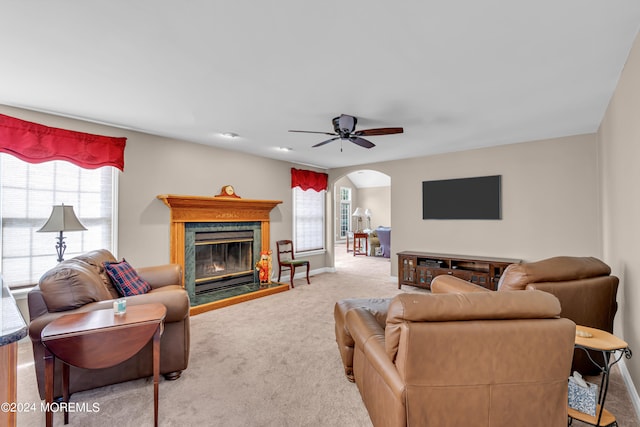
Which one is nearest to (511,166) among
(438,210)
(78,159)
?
(438,210)

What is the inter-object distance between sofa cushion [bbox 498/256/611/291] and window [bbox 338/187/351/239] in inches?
381

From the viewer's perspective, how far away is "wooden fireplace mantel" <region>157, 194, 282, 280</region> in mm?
4234

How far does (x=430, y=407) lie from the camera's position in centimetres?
136

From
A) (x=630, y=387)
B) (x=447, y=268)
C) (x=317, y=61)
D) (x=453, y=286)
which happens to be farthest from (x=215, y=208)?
(x=630, y=387)

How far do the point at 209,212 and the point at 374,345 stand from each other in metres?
3.69

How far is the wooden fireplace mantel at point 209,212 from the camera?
13.9ft

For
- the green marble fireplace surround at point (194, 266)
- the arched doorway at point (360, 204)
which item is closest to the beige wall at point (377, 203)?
the arched doorway at point (360, 204)

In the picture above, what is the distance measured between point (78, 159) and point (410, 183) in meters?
4.99

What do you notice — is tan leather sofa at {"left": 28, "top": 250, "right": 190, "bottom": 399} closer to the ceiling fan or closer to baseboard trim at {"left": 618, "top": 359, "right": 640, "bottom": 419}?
the ceiling fan

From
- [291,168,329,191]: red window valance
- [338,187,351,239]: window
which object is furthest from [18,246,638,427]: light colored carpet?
[338,187,351,239]: window

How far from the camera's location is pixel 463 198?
500 cm

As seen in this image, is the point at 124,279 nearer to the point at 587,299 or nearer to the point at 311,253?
the point at 587,299

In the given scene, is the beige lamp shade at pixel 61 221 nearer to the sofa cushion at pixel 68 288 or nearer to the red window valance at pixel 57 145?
the red window valance at pixel 57 145

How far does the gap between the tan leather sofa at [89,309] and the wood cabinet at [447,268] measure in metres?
3.84
